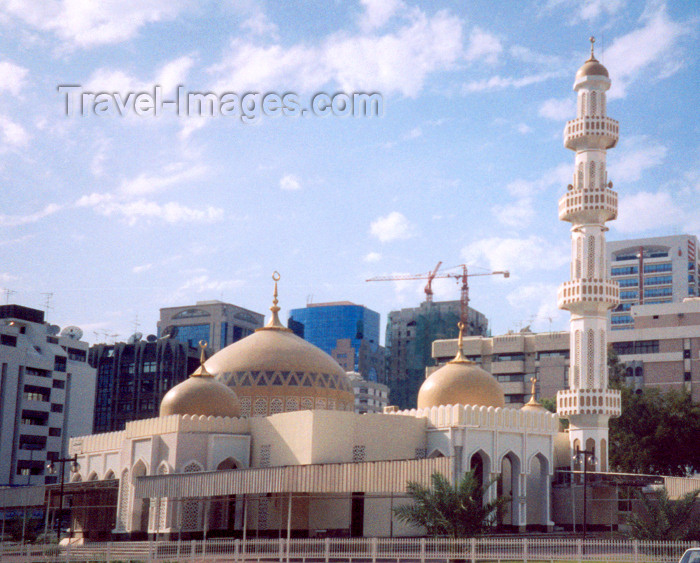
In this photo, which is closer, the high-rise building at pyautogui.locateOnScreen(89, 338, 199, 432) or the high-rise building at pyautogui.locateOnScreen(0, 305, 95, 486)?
the high-rise building at pyautogui.locateOnScreen(0, 305, 95, 486)

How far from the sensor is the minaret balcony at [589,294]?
44750 millimetres

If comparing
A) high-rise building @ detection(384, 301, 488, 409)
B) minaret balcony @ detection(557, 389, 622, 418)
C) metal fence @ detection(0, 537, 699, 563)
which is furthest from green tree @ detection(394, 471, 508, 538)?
high-rise building @ detection(384, 301, 488, 409)

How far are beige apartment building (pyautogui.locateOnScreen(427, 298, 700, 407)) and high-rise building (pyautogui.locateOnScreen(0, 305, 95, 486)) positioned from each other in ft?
121

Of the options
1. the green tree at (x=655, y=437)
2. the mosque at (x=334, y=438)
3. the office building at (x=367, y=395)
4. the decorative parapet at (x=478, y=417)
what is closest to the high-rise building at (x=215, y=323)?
the office building at (x=367, y=395)

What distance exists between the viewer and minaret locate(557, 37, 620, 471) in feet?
145

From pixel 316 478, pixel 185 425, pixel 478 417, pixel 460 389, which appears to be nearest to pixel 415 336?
pixel 460 389

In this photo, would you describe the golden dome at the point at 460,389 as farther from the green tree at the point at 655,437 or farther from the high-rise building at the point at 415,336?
the high-rise building at the point at 415,336

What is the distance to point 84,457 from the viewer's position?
47875 millimetres

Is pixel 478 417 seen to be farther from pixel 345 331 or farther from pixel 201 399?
pixel 345 331

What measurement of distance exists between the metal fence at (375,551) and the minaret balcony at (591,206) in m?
21.1

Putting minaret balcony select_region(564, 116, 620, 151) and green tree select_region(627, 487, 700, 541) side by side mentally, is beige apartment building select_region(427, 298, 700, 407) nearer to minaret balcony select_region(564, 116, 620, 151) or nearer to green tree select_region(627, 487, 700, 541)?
minaret balcony select_region(564, 116, 620, 151)

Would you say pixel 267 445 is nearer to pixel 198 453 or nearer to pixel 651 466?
pixel 198 453

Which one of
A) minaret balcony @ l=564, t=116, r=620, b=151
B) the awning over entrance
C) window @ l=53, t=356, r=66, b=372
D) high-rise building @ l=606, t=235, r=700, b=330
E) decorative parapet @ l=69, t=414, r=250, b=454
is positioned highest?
high-rise building @ l=606, t=235, r=700, b=330

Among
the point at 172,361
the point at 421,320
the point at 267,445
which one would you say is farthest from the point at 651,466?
the point at 421,320
